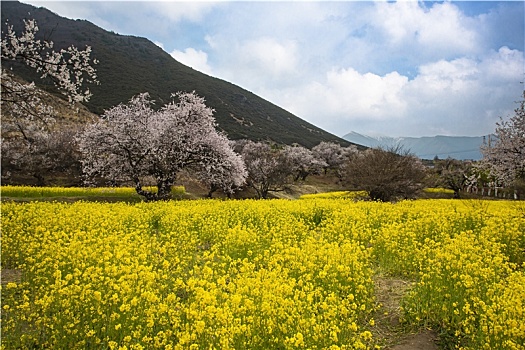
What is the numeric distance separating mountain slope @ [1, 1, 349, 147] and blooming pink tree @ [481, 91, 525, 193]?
66.4m

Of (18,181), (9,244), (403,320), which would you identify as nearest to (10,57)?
(9,244)

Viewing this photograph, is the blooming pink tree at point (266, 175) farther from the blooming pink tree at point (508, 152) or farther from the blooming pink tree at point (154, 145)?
the blooming pink tree at point (508, 152)

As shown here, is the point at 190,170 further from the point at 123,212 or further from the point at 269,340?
the point at 269,340

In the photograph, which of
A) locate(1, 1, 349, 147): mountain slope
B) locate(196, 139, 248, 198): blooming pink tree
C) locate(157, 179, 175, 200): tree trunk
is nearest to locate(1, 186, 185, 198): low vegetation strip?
locate(157, 179, 175, 200): tree trunk

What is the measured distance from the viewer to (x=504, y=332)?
13.5 ft

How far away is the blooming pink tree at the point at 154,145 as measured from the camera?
21.1 m

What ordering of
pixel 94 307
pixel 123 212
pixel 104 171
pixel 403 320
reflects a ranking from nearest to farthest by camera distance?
pixel 94 307 → pixel 403 320 → pixel 123 212 → pixel 104 171

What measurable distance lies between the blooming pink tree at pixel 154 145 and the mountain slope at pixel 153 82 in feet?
170

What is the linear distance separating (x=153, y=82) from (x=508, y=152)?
3656 inches

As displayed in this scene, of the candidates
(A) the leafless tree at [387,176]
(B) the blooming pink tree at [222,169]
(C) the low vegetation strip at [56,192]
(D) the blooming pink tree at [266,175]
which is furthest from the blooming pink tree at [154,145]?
(A) the leafless tree at [387,176]

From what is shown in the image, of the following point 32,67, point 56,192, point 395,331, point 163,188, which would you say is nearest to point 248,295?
point 395,331

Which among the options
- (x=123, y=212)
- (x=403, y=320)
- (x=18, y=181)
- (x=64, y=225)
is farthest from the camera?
(x=18, y=181)

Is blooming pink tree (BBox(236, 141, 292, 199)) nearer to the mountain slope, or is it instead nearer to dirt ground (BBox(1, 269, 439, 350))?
dirt ground (BBox(1, 269, 439, 350))

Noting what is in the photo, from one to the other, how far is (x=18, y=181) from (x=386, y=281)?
34.4m
